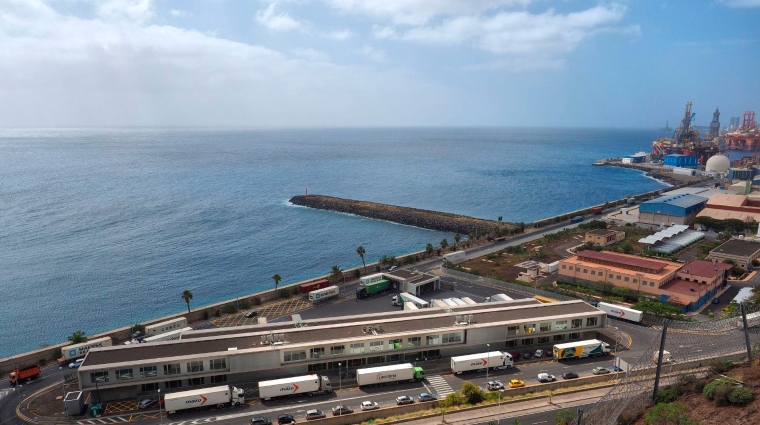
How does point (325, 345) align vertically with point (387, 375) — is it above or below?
above

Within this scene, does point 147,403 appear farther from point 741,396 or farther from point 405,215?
point 405,215

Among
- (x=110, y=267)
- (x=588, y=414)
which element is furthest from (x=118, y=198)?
(x=588, y=414)

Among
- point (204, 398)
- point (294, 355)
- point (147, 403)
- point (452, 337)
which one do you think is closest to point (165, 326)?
point (147, 403)

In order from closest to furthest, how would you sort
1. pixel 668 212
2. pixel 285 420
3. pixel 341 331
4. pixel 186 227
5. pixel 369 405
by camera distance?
pixel 285 420 < pixel 369 405 < pixel 341 331 < pixel 668 212 < pixel 186 227

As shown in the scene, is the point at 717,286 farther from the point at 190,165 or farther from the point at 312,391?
the point at 190,165

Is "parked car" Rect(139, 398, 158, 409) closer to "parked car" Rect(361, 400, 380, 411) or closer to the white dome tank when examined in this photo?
"parked car" Rect(361, 400, 380, 411)

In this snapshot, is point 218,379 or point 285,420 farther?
point 218,379
